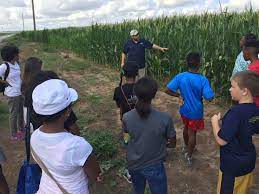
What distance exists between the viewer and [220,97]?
25.9 ft

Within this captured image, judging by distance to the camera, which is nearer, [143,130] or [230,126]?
[230,126]

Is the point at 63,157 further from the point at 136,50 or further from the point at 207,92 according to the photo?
the point at 136,50

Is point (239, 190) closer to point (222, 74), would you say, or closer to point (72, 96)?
point (72, 96)

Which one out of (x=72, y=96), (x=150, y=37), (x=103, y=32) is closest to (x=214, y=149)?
(x=72, y=96)

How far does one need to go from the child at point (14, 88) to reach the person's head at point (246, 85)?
3858 mm

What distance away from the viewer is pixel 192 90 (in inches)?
180

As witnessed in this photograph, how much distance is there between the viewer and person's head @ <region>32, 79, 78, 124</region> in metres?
2.23

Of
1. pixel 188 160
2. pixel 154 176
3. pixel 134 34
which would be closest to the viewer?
pixel 154 176

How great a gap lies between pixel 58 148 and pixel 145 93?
1.02 m

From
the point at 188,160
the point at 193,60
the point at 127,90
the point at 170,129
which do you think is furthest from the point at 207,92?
the point at 170,129

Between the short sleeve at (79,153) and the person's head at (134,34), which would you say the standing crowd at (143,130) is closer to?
the short sleeve at (79,153)

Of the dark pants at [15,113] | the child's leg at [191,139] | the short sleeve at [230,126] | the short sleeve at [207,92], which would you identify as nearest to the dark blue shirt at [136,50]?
the dark pants at [15,113]

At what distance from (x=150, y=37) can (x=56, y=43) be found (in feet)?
62.2

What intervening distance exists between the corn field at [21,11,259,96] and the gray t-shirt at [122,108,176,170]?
190 inches
